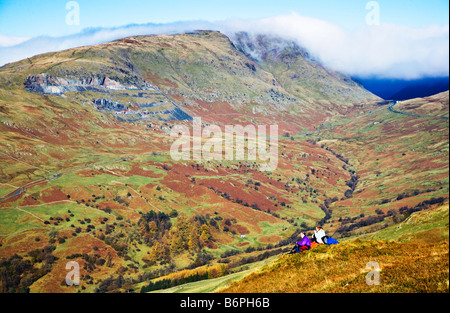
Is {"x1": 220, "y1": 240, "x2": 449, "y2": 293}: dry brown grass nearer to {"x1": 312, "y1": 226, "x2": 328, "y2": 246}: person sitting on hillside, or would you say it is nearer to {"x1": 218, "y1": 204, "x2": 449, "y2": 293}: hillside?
{"x1": 218, "y1": 204, "x2": 449, "y2": 293}: hillside

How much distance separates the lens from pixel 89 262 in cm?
12675

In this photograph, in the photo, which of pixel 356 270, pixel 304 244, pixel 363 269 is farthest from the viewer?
pixel 304 244

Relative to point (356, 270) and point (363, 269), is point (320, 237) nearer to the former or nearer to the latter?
point (356, 270)

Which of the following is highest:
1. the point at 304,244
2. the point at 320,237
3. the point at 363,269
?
the point at 363,269

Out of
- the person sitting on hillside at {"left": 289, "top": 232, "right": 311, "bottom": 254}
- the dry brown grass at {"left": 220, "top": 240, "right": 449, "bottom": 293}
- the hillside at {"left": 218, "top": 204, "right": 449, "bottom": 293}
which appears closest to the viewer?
the dry brown grass at {"left": 220, "top": 240, "right": 449, "bottom": 293}

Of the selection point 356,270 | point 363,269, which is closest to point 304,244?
point 356,270

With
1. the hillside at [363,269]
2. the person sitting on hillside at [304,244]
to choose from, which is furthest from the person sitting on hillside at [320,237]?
the hillside at [363,269]

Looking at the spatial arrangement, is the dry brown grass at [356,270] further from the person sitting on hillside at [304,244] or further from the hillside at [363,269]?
the person sitting on hillside at [304,244]

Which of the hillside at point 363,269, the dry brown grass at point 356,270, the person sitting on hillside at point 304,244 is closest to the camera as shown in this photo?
the dry brown grass at point 356,270

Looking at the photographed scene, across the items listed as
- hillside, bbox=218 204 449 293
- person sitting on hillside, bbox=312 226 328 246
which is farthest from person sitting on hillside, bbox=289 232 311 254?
hillside, bbox=218 204 449 293

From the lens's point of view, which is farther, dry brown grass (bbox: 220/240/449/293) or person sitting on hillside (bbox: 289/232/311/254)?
person sitting on hillside (bbox: 289/232/311/254)

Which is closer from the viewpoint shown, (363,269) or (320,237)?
(363,269)

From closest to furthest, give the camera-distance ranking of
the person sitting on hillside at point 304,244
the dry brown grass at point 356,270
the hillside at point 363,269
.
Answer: the dry brown grass at point 356,270
the hillside at point 363,269
the person sitting on hillside at point 304,244

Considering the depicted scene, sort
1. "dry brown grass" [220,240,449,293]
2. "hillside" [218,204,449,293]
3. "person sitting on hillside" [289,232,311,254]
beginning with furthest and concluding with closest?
"person sitting on hillside" [289,232,311,254] → "hillside" [218,204,449,293] → "dry brown grass" [220,240,449,293]
